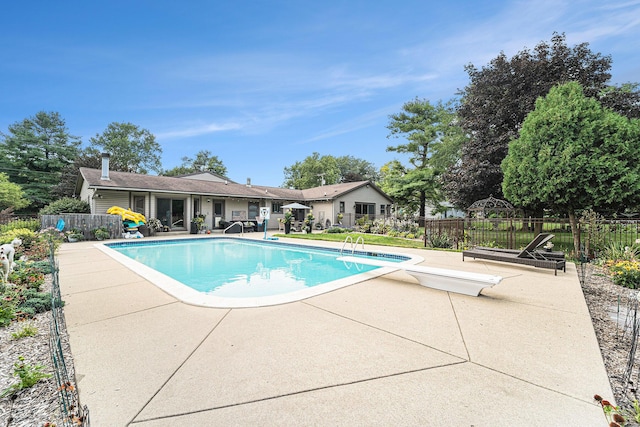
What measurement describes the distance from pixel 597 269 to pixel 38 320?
11.4 metres

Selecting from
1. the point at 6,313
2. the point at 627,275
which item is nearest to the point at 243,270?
the point at 6,313

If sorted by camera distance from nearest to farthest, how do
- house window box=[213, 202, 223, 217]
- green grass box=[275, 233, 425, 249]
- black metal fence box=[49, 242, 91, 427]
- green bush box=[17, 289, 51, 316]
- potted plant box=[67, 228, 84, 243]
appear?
black metal fence box=[49, 242, 91, 427], green bush box=[17, 289, 51, 316], green grass box=[275, 233, 425, 249], potted plant box=[67, 228, 84, 243], house window box=[213, 202, 223, 217]

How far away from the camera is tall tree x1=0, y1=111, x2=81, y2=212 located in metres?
28.2

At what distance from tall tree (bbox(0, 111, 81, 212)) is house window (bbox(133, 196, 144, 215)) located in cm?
1911

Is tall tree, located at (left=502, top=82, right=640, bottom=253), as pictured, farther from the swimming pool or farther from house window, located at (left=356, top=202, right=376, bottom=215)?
house window, located at (left=356, top=202, right=376, bottom=215)

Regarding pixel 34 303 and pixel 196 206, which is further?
pixel 196 206

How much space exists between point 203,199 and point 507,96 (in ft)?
63.8

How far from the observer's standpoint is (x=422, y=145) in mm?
24000

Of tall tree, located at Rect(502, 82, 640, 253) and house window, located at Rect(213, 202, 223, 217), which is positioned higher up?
tall tree, located at Rect(502, 82, 640, 253)

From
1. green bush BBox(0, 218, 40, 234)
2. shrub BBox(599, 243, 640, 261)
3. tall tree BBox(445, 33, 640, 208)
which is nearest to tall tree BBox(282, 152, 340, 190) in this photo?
tall tree BBox(445, 33, 640, 208)

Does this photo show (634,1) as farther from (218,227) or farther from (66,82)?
(66,82)

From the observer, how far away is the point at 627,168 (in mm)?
7387

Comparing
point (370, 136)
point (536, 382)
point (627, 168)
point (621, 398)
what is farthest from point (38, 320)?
point (370, 136)

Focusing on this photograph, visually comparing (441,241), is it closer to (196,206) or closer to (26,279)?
(26,279)
